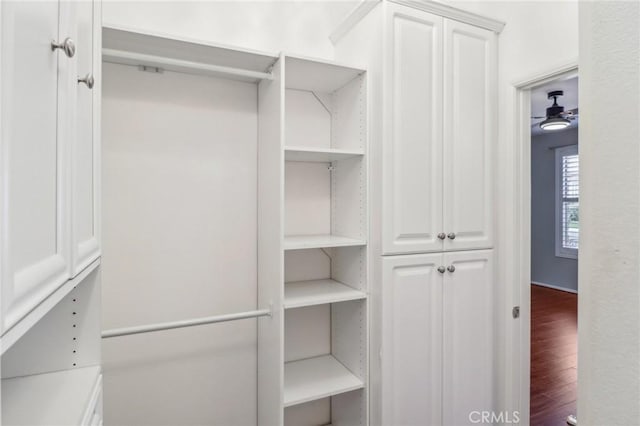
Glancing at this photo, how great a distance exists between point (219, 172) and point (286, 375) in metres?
1.12

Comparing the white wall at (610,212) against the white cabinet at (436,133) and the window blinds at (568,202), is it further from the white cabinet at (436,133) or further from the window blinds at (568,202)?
the window blinds at (568,202)

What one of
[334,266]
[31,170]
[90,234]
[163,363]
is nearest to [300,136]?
[334,266]

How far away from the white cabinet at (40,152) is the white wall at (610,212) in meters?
0.79

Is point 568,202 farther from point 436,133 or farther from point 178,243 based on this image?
point 178,243

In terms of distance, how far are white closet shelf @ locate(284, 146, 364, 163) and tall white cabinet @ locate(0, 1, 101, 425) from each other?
0.80m

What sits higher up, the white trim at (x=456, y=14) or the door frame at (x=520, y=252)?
the white trim at (x=456, y=14)

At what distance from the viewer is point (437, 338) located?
5.77ft

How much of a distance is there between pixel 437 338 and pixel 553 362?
224 cm

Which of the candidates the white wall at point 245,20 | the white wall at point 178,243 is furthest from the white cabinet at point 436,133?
the white wall at point 178,243

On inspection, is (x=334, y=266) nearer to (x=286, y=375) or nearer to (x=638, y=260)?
(x=286, y=375)

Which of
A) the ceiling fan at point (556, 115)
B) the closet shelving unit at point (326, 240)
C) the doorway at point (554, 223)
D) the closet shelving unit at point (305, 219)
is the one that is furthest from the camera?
the doorway at point (554, 223)

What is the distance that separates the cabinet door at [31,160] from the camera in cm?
49

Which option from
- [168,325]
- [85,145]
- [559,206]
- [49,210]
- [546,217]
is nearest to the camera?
[49,210]

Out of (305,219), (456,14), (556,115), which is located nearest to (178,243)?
(305,219)
